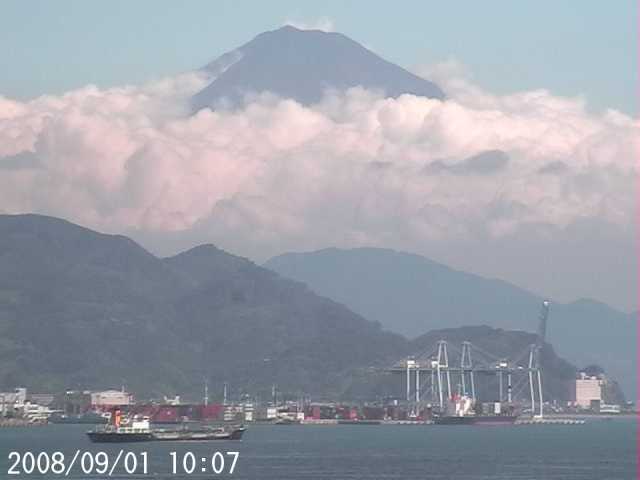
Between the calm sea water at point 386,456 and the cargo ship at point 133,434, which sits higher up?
the cargo ship at point 133,434

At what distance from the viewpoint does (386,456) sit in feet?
462

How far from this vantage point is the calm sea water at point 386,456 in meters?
113

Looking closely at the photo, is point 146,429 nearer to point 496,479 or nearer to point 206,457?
point 206,457

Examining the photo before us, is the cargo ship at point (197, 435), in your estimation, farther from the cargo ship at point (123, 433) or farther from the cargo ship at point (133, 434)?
the cargo ship at point (123, 433)

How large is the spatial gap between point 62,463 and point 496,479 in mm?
33408

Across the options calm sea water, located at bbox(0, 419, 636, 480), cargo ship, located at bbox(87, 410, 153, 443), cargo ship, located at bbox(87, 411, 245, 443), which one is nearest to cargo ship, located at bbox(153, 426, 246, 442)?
cargo ship, located at bbox(87, 411, 245, 443)

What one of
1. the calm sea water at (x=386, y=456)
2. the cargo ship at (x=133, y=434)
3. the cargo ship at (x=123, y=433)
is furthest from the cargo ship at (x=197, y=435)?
the calm sea water at (x=386, y=456)

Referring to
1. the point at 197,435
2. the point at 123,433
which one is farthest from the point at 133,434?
the point at 197,435

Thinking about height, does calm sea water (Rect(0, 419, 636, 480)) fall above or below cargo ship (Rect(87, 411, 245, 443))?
below

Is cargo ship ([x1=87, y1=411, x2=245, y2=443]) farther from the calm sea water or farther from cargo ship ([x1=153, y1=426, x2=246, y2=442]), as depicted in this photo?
the calm sea water

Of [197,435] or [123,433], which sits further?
[197,435]

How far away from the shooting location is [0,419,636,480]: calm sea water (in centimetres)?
11288

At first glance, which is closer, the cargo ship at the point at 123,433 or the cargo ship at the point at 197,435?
the cargo ship at the point at 123,433

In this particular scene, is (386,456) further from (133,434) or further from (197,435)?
(133,434)
